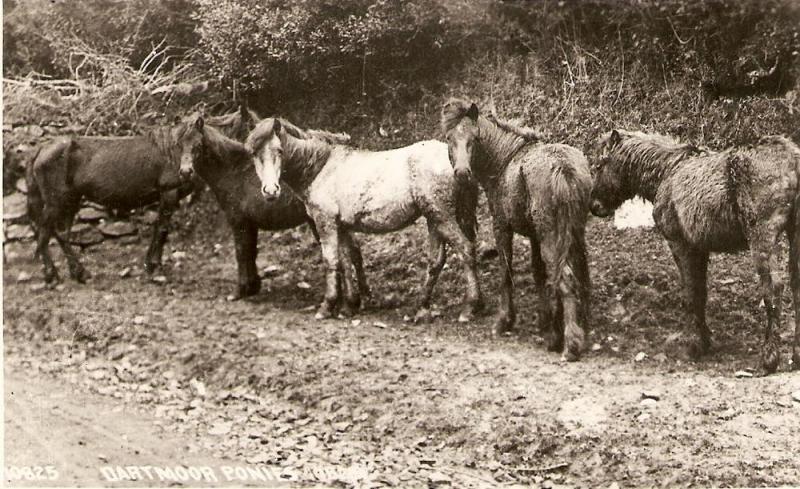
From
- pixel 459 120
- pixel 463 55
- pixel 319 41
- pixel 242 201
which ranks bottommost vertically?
pixel 242 201

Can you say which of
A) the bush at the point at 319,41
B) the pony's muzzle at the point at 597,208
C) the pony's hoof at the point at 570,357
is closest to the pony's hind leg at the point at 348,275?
the bush at the point at 319,41

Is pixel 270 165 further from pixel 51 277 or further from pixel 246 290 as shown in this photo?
pixel 51 277

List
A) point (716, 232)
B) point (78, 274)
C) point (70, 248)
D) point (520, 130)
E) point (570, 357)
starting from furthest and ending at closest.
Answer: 1. point (70, 248)
2. point (78, 274)
3. point (520, 130)
4. point (570, 357)
5. point (716, 232)

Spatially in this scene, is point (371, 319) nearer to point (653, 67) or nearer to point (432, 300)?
point (432, 300)

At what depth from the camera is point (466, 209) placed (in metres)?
6.98

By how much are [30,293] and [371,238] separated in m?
3.21

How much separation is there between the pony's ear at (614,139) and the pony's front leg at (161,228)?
4.37 m

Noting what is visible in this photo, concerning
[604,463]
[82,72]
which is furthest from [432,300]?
[82,72]

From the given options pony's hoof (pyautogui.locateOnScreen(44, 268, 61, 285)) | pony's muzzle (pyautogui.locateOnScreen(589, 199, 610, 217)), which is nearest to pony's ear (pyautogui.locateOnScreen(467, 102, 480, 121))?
pony's muzzle (pyautogui.locateOnScreen(589, 199, 610, 217))

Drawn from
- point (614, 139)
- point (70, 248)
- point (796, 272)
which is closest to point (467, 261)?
point (614, 139)

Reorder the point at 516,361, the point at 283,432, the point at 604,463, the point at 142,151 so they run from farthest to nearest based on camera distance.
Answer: the point at 142,151 < the point at 516,361 < the point at 283,432 < the point at 604,463

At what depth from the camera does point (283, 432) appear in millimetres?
5566

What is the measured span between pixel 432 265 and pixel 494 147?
114 centimetres

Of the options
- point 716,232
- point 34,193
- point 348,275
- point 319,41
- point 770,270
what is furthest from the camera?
point 34,193
